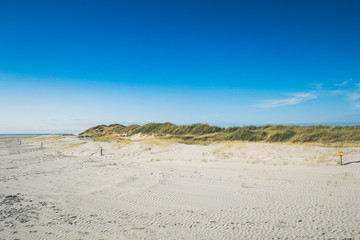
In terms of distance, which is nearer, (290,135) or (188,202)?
(188,202)

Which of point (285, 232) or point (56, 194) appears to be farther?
point (56, 194)

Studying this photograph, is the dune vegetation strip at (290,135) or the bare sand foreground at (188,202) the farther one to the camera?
the dune vegetation strip at (290,135)

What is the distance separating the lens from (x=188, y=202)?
605 centimetres

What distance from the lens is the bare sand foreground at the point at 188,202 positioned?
4.38m

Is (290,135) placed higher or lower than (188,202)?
higher

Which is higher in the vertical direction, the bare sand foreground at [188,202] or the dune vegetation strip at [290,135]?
the dune vegetation strip at [290,135]

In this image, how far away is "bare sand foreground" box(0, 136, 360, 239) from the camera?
4.38 m

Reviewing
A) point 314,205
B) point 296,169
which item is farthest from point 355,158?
point 314,205

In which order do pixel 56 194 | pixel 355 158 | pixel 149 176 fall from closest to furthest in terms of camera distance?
pixel 56 194
pixel 149 176
pixel 355 158

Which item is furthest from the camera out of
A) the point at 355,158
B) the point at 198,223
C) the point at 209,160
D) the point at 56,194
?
the point at 209,160

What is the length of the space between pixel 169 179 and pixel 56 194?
12.8ft

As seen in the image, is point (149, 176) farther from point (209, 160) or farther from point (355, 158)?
point (355, 158)

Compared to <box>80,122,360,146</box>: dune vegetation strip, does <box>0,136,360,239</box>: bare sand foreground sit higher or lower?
lower

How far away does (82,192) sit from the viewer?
7172mm
